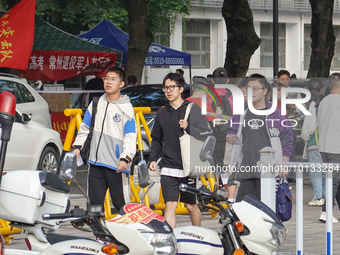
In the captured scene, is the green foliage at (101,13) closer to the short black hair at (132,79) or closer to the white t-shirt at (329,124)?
the short black hair at (132,79)

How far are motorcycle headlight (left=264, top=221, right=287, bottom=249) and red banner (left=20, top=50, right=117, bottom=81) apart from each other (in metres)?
11.9

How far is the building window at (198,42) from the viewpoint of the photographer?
3294 cm

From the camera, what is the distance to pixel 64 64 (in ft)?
52.0

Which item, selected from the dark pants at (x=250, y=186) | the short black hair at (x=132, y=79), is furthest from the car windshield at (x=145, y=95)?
the dark pants at (x=250, y=186)

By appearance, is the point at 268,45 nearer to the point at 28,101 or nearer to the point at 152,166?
the point at 28,101

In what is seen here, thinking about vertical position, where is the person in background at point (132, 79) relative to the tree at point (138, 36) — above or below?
below

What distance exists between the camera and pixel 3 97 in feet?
12.2

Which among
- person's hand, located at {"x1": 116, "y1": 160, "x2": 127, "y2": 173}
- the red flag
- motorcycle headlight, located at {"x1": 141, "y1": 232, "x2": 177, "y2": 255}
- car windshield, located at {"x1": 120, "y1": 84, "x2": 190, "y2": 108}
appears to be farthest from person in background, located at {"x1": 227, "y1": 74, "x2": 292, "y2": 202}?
the red flag

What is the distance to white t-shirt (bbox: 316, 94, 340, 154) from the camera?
580cm

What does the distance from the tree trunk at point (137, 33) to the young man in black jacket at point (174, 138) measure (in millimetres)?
9903

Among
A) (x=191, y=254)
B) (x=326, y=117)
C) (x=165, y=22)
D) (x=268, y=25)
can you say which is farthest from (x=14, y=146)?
(x=268, y=25)

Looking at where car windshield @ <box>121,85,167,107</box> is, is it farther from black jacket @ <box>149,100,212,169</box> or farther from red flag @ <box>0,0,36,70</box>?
black jacket @ <box>149,100,212,169</box>

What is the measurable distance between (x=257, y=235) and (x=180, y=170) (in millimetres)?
2271

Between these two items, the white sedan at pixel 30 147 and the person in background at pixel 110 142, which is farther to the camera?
the white sedan at pixel 30 147
